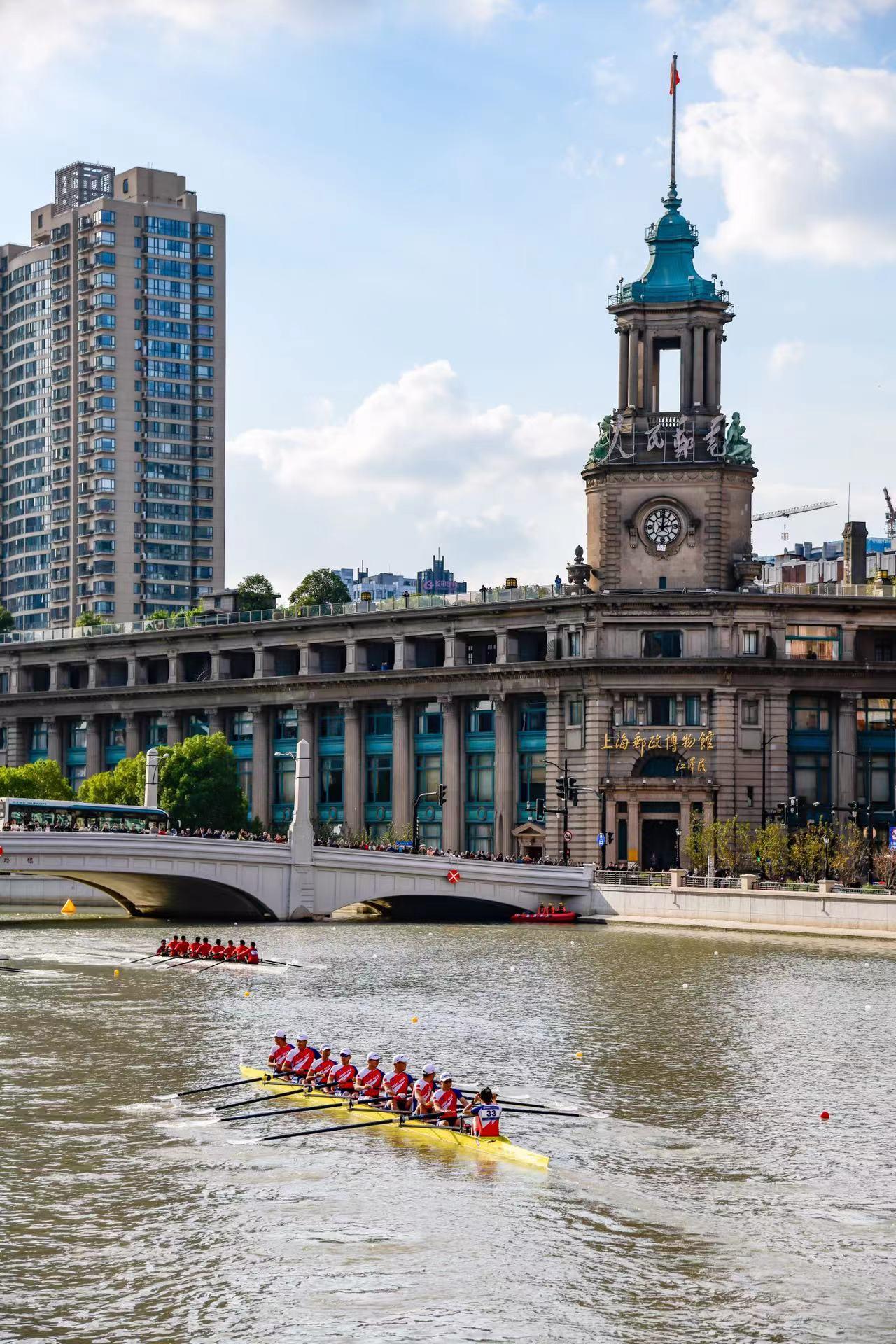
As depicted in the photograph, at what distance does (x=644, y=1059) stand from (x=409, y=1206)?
20818 millimetres

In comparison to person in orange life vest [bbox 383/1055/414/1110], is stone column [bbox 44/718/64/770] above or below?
above

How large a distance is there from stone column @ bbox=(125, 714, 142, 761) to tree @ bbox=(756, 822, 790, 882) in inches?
2696

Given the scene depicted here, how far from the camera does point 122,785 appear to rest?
147375mm

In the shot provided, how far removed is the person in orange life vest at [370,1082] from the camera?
52.1 meters

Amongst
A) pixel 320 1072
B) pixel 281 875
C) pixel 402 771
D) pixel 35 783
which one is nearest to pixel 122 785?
pixel 35 783

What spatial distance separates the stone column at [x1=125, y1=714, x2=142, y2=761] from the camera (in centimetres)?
17100

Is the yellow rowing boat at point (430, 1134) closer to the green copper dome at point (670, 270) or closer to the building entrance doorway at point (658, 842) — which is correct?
the building entrance doorway at point (658, 842)

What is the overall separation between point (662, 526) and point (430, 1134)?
93.9 metres

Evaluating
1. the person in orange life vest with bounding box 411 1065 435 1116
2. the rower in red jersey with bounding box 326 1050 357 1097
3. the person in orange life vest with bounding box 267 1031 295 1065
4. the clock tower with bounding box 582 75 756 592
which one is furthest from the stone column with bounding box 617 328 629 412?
the person in orange life vest with bounding box 411 1065 435 1116

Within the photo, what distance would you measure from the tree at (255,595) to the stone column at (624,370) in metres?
53.6

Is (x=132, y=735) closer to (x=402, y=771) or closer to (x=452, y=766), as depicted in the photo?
(x=402, y=771)

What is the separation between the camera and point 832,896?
10406cm

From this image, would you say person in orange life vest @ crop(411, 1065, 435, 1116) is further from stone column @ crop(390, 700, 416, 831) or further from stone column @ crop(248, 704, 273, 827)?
stone column @ crop(248, 704, 273, 827)

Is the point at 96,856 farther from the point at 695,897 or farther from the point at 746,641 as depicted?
the point at 746,641
